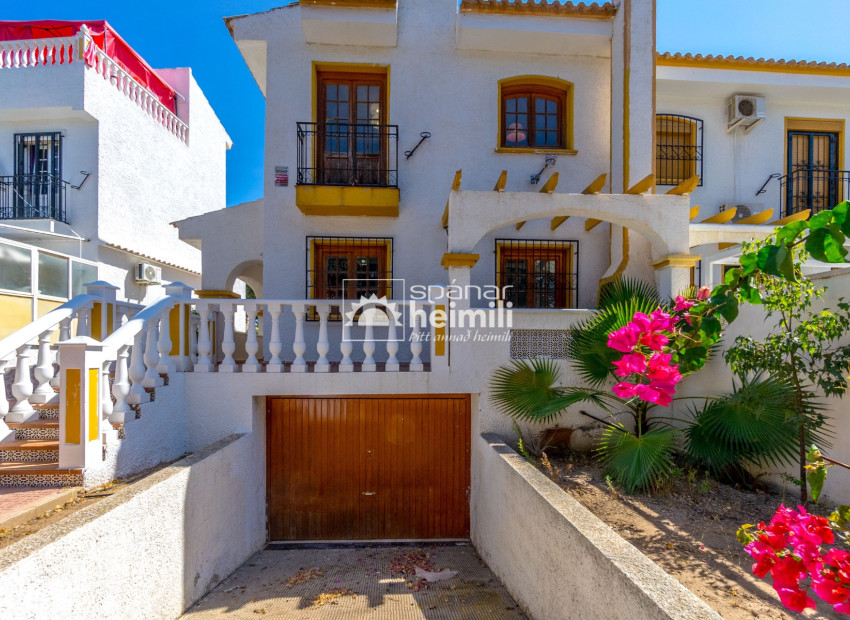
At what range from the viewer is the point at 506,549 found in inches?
162

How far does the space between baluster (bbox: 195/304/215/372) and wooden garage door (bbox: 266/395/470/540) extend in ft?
2.79

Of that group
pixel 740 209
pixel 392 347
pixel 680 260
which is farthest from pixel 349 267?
pixel 740 209

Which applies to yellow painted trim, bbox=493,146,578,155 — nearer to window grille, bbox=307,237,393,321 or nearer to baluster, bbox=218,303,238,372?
window grille, bbox=307,237,393,321

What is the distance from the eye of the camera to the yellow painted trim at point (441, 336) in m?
5.14

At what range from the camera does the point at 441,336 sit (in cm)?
516

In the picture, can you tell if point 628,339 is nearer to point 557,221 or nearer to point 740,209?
point 557,221

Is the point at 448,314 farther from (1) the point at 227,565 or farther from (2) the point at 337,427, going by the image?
(1) the point at 227,565

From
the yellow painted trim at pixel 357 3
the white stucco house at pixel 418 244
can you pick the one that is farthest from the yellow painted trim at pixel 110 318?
the yellow painted trim at pixel 357 3

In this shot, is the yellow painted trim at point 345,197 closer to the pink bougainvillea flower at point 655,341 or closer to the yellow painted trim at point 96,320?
the yellow painted trim at point 96,320

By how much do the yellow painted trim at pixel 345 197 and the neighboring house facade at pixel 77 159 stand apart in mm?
4730

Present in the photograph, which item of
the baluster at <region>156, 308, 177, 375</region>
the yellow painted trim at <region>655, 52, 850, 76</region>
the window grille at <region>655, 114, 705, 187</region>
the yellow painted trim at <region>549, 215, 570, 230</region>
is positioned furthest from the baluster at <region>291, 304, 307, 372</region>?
the yellow painted trim at <region>655, 52, 850, 76</region>

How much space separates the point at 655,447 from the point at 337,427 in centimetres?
347

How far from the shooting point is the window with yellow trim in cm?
751

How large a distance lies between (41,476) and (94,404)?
26.3 inches
